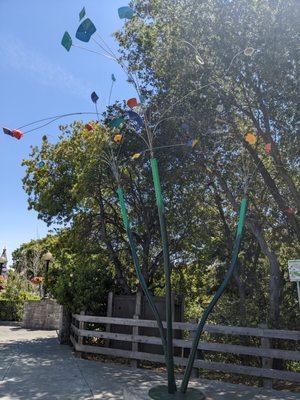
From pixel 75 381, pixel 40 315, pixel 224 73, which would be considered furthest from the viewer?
pixel 40 315

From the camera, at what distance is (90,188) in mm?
11641

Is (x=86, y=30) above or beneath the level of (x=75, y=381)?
above

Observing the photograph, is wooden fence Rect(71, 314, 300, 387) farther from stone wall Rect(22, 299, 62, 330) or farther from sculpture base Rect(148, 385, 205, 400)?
stone wall Rect(22, 299, 62, 330)

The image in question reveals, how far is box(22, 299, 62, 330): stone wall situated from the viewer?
2038cm

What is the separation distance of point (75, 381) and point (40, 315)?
45.8 feet

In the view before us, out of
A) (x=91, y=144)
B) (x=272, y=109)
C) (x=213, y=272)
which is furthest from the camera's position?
(x=213, y=272)

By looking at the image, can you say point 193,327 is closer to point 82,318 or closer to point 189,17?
point 82,318

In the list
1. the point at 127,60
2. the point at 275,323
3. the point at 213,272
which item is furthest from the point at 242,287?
the point at 127,60

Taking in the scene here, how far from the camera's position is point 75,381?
7.39 m

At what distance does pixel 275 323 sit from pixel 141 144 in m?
5.92

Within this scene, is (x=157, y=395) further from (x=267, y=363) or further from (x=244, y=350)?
(x=267, y=363)

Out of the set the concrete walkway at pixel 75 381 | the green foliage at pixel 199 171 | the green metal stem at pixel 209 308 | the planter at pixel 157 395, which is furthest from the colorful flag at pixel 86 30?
the concrete walkway at pixel 75 381

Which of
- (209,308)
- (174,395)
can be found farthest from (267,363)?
(174,395)

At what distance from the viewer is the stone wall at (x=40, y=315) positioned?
20375 mm
